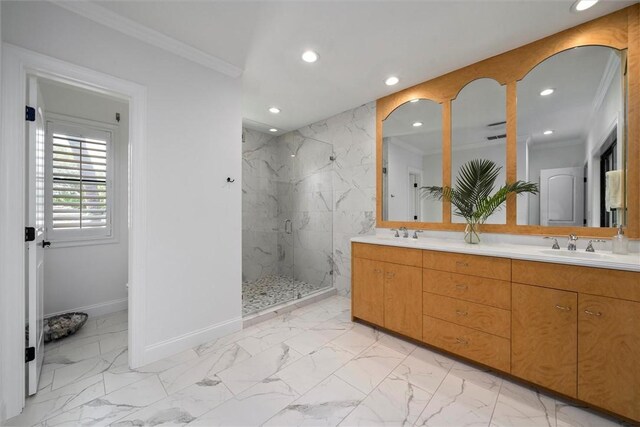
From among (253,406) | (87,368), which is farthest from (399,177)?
(87,368)

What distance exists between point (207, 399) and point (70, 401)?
884 millimetres

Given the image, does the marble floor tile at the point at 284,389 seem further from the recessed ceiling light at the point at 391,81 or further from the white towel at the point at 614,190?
the recessed ceiling light at the point at 391,81

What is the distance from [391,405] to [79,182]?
3.79 metres

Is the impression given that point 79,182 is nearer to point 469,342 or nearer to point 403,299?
point 403,299

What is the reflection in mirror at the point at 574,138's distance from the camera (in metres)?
1.93

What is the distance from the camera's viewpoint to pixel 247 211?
3957mm

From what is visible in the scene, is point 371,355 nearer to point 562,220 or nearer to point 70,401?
point 562,220

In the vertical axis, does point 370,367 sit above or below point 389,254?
below

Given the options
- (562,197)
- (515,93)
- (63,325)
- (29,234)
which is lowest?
(63,325)

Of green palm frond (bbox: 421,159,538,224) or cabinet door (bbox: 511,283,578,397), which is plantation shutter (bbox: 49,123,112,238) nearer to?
green palm frond (bbox: 421,159,538,224)

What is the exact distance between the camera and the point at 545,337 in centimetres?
169

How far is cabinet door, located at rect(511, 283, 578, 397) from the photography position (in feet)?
5.28

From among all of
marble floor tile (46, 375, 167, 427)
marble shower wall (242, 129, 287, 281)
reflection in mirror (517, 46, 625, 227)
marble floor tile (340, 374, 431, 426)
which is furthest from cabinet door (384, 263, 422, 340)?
marble shower wall (242, 129, 287, 281)

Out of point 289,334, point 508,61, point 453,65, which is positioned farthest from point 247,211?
point 508,61
